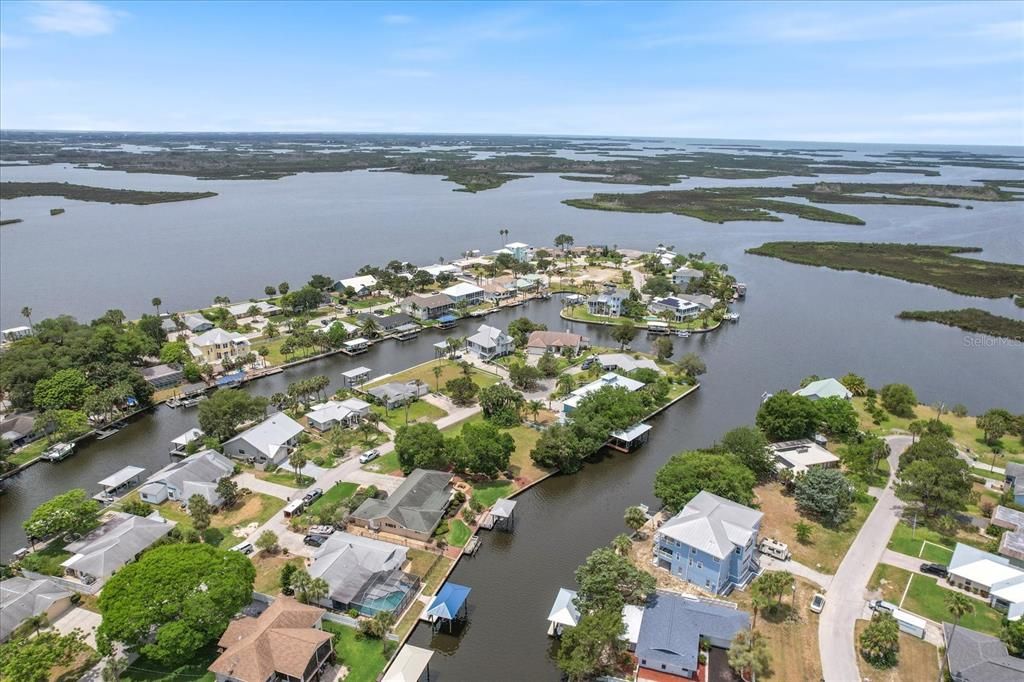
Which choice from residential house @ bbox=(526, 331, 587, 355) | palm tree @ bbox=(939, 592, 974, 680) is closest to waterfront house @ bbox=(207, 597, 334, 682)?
palm tree @ bbox=(939, 592, 974, 680)

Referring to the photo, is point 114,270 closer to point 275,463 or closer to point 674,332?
point 275,463

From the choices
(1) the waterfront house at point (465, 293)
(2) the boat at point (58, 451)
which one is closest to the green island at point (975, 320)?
(1) the waterfront house at point (465, 293)

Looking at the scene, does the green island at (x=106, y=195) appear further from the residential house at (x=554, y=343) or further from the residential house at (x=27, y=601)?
the residential house at (x=27, y=601)

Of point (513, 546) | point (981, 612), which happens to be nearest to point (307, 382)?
point (513, 546)

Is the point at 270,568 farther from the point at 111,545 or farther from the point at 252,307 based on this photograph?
the point at 252,307

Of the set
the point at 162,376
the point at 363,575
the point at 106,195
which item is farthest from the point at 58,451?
the point at 106,195
